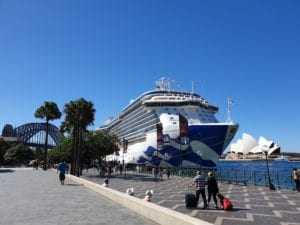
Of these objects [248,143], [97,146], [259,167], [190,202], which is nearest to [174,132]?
[97,146]

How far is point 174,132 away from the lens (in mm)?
56906

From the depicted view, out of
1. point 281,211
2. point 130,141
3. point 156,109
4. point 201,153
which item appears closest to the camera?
point 281,211

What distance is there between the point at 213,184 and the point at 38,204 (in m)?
7.06

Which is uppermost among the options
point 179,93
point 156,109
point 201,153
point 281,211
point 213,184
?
point 179,93

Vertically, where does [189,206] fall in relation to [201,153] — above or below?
below

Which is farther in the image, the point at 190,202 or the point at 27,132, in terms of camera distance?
the point at 27,132

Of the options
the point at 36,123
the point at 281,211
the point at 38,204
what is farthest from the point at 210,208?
the point at 36,123

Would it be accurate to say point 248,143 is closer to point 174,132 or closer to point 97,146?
point 174,132

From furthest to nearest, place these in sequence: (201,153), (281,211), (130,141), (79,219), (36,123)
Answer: (36,123) < (130,141) < (201,153) < (281,211) < (79,219)

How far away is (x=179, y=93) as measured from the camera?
243ft

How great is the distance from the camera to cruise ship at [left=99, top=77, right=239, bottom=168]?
180ft

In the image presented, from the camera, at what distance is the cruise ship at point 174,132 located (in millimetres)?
54841

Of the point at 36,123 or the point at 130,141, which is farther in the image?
the point at 36,123

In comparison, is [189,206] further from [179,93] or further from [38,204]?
[179,93]
